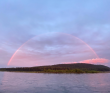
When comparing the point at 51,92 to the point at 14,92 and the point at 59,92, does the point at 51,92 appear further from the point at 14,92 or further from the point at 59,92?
the point at 14,92

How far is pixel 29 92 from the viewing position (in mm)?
22125

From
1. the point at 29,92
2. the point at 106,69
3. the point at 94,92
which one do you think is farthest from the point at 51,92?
the point at 106,69

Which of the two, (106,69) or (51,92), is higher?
(106,69)

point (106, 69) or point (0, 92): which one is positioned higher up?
point (106, 69)

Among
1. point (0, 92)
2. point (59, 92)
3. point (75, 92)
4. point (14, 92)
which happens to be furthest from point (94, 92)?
point (0, 92)

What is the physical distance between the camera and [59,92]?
74.4ft

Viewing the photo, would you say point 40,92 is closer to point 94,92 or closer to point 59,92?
point 59,92

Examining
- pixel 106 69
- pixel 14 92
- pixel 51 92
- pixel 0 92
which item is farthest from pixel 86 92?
pixel 106 69

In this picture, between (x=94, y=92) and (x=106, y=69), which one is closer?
(x=94, y=92)

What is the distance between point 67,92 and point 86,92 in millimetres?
3111

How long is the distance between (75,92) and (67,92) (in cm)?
132

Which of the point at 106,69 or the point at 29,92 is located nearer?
the point at 29,92

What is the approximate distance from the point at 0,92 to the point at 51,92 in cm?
818

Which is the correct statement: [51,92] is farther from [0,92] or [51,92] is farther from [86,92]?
[0,92]
